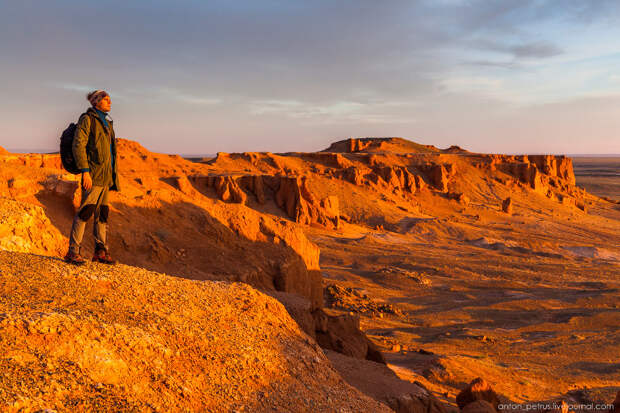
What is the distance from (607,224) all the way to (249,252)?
46563 mm

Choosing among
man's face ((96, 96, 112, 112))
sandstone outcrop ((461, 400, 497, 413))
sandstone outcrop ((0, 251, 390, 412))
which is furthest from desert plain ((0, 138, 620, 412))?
man's face ((96, 96, 112, 112))

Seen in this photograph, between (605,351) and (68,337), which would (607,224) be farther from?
(68,337)

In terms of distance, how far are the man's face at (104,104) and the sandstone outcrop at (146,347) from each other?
61.1 inches

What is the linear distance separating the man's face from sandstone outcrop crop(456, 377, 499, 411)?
261 inches

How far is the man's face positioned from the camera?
4.47 metres

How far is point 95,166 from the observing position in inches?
176

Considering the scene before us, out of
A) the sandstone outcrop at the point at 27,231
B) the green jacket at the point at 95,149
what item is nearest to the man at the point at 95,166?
the green jacket at the point at 95,149

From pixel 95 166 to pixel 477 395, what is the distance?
6.49 m

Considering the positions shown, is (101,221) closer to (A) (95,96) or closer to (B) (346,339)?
(A) (95,96)

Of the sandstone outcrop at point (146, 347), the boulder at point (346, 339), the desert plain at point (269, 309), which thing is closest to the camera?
the sandstone outcrop at point (146, 347)

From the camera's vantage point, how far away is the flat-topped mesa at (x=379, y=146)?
67.5m

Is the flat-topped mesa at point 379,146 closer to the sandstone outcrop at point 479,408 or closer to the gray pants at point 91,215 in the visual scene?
the sandstone outcrop at point 479,408

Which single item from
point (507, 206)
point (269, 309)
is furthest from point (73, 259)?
point (507, 206)

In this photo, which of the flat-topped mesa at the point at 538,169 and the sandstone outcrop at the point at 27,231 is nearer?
the sandstone outcrop at the point at 27,231
